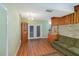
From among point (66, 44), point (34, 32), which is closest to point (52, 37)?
point (66, 44)

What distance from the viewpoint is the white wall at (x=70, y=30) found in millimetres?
1901

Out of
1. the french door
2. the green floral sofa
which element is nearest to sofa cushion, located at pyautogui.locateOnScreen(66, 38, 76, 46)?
the green floral sofa

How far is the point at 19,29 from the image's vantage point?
2.69 m

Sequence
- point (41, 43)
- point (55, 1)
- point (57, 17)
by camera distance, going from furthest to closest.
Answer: point (41, 43) < point (57, 17) < point (55, 1)

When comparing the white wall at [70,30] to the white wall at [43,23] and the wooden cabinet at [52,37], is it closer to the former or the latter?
the wooden cabinet at [52,37]

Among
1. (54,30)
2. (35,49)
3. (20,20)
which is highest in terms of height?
(20,20)

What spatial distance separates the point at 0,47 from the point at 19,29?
1.37 metres

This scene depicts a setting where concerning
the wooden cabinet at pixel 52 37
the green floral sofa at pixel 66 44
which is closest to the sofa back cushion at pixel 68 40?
the green floral sofa at pixel 66 44

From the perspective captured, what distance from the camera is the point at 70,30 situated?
2.02 metres

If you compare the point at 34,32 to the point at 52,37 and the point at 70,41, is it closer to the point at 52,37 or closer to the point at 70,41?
the point at 52,37

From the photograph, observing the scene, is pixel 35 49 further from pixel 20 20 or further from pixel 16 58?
pixel 16 58

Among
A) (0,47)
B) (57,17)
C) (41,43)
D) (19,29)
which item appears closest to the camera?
(0,47)

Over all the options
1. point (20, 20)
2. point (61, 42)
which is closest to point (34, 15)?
point (20, 20)

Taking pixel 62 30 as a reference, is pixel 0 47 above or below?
below
